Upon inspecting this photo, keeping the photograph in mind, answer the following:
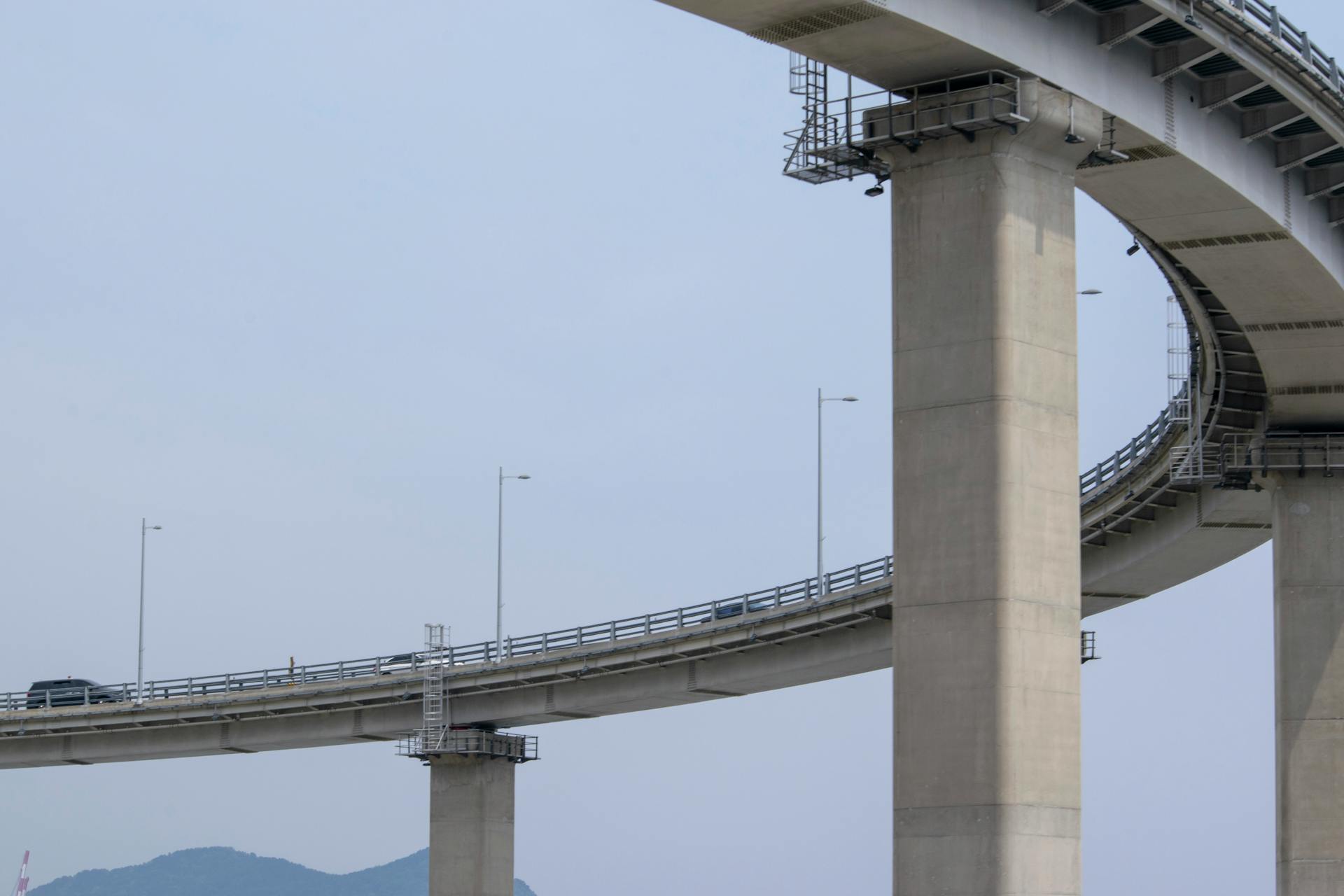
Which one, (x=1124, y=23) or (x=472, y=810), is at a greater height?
(x=1124, y=23)

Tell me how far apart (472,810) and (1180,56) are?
165 ft

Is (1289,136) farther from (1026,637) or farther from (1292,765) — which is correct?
(1292,765)

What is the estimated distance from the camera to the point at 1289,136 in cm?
4641

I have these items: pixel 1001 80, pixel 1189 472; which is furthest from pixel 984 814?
pixel 1189 472

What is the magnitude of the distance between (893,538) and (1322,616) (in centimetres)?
2940

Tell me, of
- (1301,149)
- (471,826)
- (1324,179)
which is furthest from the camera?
(471,826)

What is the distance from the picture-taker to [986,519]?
117 feet

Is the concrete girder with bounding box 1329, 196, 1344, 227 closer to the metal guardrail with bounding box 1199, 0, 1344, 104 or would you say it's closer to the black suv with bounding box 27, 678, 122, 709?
the metal guardrail with bounding box 1199, 0, 1344, 104

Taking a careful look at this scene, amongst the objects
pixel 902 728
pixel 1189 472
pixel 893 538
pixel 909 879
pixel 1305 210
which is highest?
pixel 1305 210

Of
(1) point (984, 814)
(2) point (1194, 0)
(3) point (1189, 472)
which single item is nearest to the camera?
(1) point (984, 814)

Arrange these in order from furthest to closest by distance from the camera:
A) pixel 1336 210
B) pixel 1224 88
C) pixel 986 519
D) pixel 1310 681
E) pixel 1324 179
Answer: pixel 1310 681
pixel 1336 210
pixel 1324 179
pixel 1224 88
pixel 986 519

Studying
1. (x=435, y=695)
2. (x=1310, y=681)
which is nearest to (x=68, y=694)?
(x=435, y=695)

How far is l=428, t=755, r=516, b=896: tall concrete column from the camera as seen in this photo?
267 feet

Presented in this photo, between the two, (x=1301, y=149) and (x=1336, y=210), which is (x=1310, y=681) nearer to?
(x=1336, y=210)
